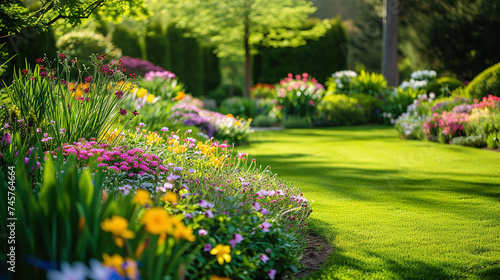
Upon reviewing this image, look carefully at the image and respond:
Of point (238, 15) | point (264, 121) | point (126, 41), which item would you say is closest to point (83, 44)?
point (264, 121)

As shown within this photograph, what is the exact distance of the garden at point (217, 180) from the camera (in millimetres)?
2100

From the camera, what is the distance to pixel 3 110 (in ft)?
13.9

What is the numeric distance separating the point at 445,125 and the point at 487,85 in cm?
216

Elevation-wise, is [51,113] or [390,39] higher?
[390,39]

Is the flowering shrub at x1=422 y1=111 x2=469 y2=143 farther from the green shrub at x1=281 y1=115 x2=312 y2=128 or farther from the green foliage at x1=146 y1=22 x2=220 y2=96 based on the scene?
the green foliage at x1=146 y1=22 x2=220 y2=96

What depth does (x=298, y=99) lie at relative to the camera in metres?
13.8

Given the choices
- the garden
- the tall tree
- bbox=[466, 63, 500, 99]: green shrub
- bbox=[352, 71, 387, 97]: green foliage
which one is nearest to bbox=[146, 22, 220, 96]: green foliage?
the tall tree

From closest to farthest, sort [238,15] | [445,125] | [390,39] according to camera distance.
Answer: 1. [445,125]
2. [238,15]
3. [390,39]

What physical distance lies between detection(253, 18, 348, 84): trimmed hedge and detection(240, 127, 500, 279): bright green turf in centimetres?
1258

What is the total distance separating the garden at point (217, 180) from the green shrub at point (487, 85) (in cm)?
5

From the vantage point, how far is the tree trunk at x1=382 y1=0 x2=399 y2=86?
17.7 meters

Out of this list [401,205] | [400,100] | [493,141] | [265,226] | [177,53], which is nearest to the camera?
[265,226]

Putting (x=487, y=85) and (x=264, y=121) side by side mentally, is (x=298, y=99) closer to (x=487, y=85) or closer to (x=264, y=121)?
(x=264, y=121)

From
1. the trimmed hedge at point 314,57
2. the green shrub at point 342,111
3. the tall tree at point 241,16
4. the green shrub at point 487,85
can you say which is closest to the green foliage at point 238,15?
the tall tree at point 241,16
